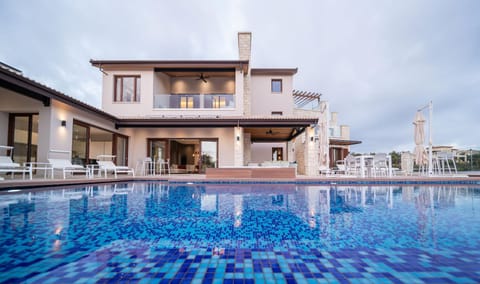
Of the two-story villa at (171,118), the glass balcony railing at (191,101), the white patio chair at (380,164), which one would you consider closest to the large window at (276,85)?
the two-story villa at (171,118)

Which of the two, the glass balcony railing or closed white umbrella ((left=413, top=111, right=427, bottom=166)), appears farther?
the glass balcony railing

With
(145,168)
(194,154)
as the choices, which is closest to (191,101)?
(194,154)

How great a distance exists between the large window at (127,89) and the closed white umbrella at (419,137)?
15.5 metres

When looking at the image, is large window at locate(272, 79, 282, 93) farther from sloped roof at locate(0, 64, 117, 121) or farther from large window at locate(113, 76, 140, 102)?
sloped roof at locate(0, 64, 117, 121)

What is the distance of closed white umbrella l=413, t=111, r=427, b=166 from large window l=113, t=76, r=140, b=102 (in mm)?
15452

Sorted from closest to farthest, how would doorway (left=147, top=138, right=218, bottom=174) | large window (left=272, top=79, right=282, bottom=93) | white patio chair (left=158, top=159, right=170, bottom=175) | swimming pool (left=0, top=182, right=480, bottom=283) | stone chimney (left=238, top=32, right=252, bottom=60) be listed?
swimming pool (left=0, top=182, right=480, bottom=283) → white patio chair (left=158, top=159, right=170, bottom=175) → doorway (left=147, top=138, right=218, bottom=174) → stone chimney (left=238, top=32, right=252, bottom=60) → large window (left=272, top=79, right=282, bottom=93)

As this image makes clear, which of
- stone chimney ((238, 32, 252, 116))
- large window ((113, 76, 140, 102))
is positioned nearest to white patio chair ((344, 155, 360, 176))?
stone chimney ((238, 32, 252, 116))

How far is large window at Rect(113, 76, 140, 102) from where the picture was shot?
1394 centimetres

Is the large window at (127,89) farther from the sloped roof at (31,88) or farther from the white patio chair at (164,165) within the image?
the sloped roof at (31,88)

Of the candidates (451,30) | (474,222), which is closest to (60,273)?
(474,222)

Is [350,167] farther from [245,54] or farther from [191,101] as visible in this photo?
[191,101]

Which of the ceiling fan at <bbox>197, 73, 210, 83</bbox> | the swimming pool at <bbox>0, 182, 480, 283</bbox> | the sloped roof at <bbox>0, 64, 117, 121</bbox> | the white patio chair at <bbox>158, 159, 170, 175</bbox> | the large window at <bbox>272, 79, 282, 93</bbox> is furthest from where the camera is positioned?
the large window at <bbox>272, 79, 282, 93</bbox>

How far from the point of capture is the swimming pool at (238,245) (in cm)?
185

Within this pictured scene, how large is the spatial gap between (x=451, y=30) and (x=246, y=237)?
754 inches
